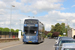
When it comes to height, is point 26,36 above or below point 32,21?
below

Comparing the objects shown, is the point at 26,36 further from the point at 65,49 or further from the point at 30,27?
the point at 65,49

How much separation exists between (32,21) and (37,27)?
1.45m

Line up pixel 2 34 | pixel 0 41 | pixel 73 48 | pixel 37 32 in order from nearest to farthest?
1. pixel 73 48
2. pixel 37 32
3. pixel 0 41
4. pixel 2 34

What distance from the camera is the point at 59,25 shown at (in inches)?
6152

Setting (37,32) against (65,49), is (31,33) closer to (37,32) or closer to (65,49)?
(37,32)

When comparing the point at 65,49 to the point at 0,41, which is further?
the point at 0,41

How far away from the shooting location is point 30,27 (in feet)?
94.2

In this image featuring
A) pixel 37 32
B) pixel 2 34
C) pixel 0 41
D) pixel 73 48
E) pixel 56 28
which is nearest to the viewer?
pixel 73 48

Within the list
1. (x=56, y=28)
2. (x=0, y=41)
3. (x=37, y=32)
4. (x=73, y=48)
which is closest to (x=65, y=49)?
(x=73, y=48)

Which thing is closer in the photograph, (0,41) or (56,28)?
(0,41)

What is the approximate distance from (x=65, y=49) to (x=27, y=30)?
75.0 ft

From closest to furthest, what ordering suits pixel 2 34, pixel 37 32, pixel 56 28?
pixel 37 32
pixel 2 34
pixel 56 28

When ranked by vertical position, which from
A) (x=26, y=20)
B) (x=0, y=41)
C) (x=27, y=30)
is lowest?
(x=0, y=41)

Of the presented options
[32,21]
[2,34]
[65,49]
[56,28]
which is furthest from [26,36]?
[56,28]
